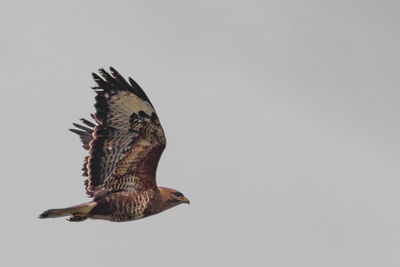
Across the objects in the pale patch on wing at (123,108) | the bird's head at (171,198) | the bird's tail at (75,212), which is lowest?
the bird's tail at (75,212)

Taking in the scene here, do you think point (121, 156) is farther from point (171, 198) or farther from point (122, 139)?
point (171, 198)

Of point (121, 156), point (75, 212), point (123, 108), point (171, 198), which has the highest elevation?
point (123, 108)

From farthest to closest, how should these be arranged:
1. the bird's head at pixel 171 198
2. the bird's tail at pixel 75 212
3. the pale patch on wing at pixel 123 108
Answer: the bird's head at pixel 171 198 → the pale patch on wing at pixel 123 108 → the bird's tail at pixel 75 212

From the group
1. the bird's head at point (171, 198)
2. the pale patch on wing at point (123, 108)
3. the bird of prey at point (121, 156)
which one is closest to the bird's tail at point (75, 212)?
the bird of prey at point (121, 156)

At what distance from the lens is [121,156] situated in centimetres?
1484

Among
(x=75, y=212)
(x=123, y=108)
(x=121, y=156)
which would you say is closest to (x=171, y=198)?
(x=121, y=156)

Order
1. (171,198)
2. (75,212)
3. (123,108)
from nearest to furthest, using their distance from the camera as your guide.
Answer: (123,108) < (75,212) < (171,198)

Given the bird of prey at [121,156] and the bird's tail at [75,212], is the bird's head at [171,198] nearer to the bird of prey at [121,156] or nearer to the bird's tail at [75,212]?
the bird of prey at [121,156]

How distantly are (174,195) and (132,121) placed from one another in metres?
2.17

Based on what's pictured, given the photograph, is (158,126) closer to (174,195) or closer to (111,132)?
(111,132)

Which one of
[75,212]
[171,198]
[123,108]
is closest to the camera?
[123,108]

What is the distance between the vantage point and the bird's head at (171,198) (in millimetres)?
15656

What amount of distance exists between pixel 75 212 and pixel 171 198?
2.11m

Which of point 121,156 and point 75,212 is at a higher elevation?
point 121,156
